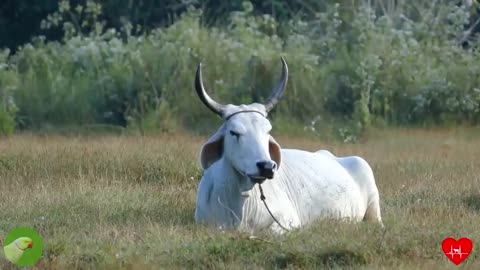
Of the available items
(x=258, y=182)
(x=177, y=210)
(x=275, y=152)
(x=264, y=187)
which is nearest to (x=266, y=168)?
Result: (x=258, y=182)

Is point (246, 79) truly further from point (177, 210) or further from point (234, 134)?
point (234, 134)

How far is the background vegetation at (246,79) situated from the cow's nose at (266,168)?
26.7ft

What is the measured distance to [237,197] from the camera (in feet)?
24.7

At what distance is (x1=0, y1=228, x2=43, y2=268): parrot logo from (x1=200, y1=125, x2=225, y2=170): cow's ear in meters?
1.50

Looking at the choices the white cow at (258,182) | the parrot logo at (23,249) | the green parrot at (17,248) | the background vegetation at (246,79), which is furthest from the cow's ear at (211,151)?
the background vegetation at (246,79)

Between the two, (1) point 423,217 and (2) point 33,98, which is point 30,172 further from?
(2) point 33,98

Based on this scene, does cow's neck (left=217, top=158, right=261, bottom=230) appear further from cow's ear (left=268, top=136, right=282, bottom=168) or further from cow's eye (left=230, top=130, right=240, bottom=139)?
cow's ear (left=268, top=136, right=282, bottom=168)

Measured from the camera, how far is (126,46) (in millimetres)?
17594

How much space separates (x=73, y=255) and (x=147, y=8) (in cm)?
1710

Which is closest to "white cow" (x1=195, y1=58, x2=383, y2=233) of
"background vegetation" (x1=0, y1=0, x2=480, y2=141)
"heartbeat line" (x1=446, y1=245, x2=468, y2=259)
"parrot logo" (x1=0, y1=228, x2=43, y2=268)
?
"heartbeat line" (x1=446, y1=245, x2=468, y2=259)

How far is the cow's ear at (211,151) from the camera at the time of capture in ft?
25.4

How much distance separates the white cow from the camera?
7.41 metres

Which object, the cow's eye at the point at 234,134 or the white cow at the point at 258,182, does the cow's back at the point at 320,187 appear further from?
the cow's eye at the point at 234,134

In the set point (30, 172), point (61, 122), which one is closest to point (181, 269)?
point (30, 172)
